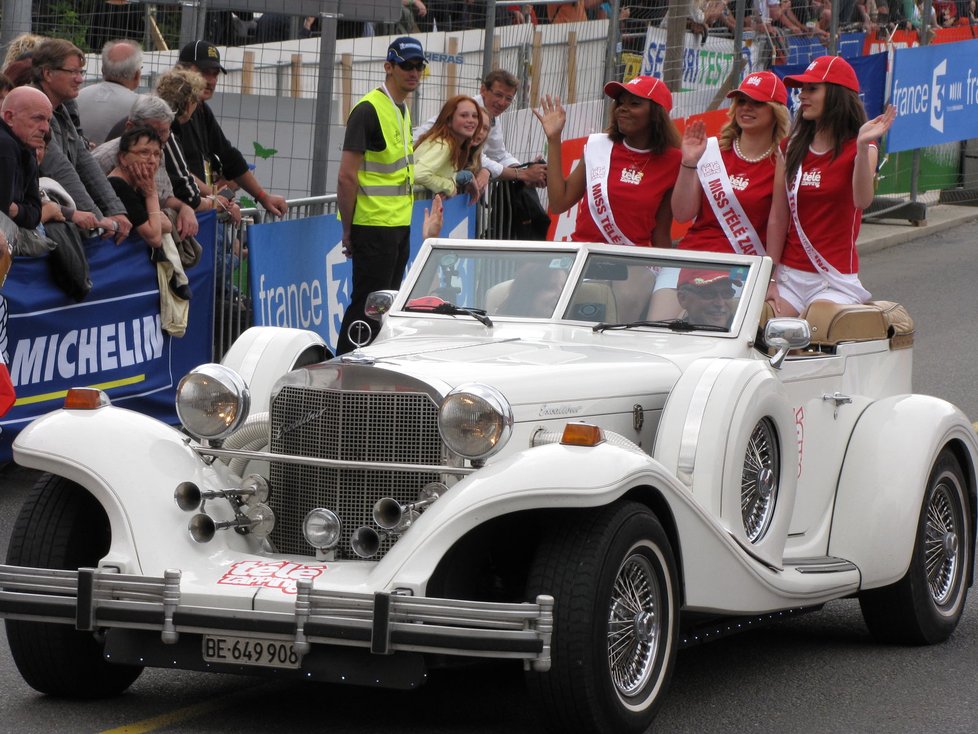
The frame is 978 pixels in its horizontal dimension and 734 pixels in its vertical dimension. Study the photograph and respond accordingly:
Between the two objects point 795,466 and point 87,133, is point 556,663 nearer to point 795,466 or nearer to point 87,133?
point 795,466

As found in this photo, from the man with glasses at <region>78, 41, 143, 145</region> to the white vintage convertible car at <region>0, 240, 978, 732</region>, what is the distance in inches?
151

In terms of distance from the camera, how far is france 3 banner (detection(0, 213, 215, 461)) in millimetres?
8469

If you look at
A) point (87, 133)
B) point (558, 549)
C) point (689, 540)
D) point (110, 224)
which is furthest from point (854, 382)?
point (87, 133)

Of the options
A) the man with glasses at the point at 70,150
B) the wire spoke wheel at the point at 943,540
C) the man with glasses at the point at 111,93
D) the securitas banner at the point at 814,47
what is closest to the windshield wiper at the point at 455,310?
the wire spoke wheel at the point at 943,540

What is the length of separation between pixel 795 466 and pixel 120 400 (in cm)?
451

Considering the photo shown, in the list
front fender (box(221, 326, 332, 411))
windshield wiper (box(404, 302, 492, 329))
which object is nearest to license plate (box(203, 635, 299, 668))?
front fender (box(221, 326, 332, 411))

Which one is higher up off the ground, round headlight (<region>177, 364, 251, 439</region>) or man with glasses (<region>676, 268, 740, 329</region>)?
man with glasses (<region>676, 268, 740, 329</region>)

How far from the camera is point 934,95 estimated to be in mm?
19375

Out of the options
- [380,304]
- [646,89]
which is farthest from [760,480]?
[646,89]

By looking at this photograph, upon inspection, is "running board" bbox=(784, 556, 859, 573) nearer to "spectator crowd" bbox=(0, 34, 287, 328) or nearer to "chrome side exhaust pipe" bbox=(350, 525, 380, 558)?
"chrome side exhaust pipe" bbox=(350, 525, 380, 558)

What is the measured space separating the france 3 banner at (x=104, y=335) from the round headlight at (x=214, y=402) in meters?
3.24

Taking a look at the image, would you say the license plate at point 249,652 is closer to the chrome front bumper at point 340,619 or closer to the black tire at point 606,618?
the chrome front bumper at point 340,619

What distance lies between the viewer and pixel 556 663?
185 inches

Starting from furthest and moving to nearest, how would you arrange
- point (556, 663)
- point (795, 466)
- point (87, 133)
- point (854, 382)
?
point (87, 133), point (854, 382), point (795, 466), point (556, 663)
